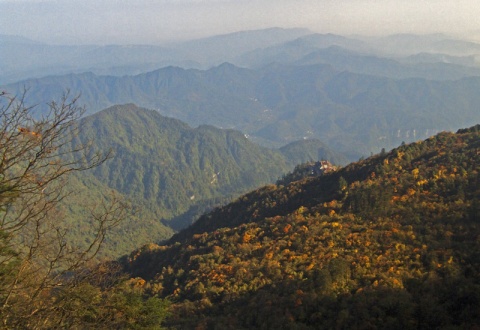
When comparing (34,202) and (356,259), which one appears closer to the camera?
(34,202)

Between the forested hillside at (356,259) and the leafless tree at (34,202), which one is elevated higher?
the leafless tree at (34,202)

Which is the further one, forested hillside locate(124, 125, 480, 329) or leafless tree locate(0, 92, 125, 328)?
forested hillside locate(124, 125, 480, 329)

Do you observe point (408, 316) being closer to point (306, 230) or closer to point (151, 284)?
point (306, 230)

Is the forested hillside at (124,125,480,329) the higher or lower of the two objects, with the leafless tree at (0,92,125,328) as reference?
lower

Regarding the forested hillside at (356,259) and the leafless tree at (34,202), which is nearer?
the leafless tree at (34,202)

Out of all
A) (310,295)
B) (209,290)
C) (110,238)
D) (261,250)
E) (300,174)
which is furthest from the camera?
(110,238)

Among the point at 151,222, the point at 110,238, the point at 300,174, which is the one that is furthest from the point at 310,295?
the point at 151,222

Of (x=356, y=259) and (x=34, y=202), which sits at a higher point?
(x=34, y=202)

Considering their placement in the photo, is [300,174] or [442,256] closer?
[442,256]
